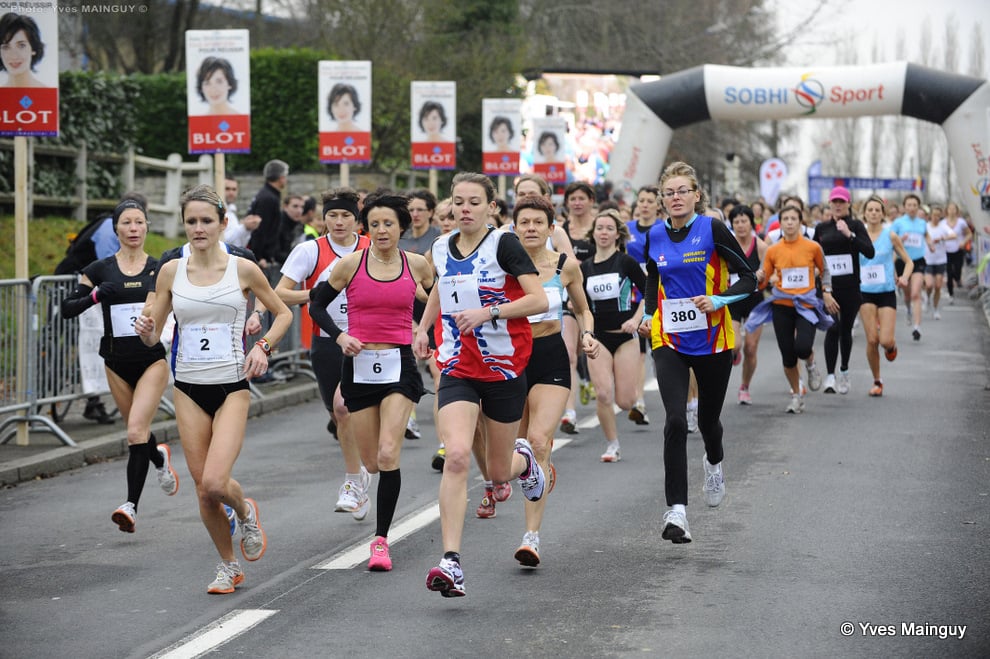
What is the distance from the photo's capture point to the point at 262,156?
110ft

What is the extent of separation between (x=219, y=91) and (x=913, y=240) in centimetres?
1199

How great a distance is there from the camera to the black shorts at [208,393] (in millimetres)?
7160

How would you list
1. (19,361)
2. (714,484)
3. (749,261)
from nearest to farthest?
1. (714,484)
2. (19,361)
3. (749,261)

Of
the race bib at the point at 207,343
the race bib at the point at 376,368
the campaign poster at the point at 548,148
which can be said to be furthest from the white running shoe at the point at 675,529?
the campaign poster at the point at 548,148

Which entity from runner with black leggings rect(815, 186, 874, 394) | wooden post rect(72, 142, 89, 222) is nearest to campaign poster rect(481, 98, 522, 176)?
wooden post rect(72, 142, 89, 222)

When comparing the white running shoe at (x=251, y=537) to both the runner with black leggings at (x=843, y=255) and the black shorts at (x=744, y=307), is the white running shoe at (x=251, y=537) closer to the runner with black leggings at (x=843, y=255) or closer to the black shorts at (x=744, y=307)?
the black shorts at (x=744, y=307)

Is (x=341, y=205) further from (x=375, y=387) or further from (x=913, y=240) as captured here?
(x=913, y=240)

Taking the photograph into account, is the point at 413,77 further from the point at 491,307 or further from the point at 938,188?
the point at 938,188

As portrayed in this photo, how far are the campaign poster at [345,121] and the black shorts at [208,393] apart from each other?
13476 millimetres

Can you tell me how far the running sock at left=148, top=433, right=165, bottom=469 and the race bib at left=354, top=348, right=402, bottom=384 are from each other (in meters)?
1.73

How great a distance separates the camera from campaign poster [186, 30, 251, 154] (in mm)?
16031

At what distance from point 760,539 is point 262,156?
1045 inches

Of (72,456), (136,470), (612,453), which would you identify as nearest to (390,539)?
(136,470)

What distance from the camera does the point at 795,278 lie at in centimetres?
1414
